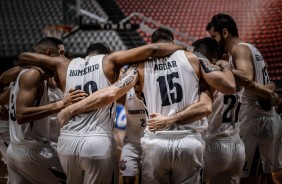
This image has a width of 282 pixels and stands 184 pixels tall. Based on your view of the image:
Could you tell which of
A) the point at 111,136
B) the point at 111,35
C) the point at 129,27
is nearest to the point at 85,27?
the point at 129,27

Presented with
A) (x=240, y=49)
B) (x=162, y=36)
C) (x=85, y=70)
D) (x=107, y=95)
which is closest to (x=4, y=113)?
(x=85, y=70)

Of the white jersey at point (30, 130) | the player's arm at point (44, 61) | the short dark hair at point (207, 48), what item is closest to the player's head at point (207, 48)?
the short dark hair at point (207, 48)

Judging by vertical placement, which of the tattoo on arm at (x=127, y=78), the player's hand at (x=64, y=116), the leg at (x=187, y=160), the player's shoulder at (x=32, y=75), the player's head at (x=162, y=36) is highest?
the player's head at (x=162, y=36)

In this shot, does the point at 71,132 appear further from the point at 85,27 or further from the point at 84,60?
the point at 85,27

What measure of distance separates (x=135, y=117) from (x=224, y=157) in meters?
1.24

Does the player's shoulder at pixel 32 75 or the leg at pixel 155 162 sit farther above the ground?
the player's shoulder at pixel 32 75

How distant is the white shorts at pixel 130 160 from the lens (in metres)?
5.10

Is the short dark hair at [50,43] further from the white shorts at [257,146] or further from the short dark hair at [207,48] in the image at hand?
the white shorts at [257,146]

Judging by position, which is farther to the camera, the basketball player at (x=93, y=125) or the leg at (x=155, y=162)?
the basketball player at (x=93, y=125)

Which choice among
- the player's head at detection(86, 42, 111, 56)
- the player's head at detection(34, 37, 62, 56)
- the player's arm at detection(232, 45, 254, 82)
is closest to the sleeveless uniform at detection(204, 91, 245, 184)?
the player's arm at detection(232, 45, 254, 82)

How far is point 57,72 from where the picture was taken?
434 centimetres

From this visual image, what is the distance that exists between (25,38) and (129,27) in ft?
12.8

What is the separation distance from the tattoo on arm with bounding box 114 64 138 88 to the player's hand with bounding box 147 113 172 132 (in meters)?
0.39

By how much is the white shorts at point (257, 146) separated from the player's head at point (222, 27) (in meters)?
0.93
